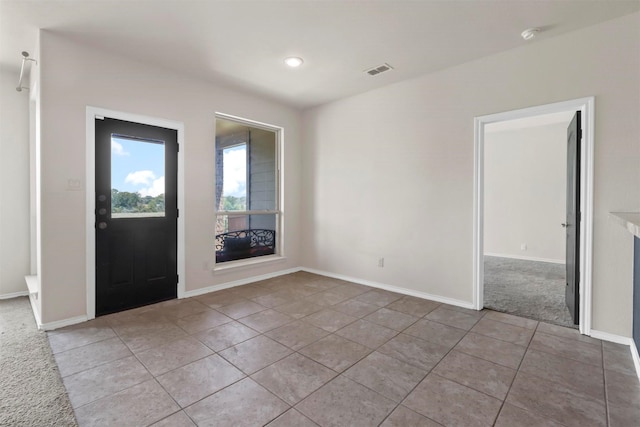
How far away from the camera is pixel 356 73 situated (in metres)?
3.63

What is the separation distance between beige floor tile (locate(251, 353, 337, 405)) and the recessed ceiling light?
9.72ft

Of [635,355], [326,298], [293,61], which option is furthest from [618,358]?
[293,61]

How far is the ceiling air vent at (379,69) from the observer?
3.42 meters

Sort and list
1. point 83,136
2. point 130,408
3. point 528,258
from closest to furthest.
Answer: point 130,408 → point 83,136 → point 528,258

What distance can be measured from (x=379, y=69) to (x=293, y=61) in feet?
3.33

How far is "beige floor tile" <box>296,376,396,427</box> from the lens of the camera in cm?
163

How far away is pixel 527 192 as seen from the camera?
6.32 meters

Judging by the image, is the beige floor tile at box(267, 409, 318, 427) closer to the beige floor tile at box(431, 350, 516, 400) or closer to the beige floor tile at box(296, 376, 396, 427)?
the beige floor tile at box(296, 376, 396, 427)

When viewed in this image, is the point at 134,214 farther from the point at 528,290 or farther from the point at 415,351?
the point at 528,290

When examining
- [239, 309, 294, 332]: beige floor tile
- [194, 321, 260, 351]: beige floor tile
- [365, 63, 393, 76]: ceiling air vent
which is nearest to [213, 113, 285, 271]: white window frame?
[239, 309, 294, 332]: beige floor tile

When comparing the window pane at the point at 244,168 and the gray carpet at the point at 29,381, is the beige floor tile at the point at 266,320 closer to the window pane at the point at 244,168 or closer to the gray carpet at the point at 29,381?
the gray carpet at the point at 29,381

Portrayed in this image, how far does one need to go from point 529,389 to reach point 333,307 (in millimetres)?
1909

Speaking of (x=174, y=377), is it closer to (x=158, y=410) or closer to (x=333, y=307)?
(x=158, y=410)

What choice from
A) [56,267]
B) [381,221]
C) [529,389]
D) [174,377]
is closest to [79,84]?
[56,267]
